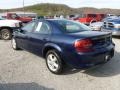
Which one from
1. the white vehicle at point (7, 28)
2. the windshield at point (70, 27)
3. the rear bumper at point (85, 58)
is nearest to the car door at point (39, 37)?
the windshield at point (70, 27)

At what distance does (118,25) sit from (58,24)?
6.76 m

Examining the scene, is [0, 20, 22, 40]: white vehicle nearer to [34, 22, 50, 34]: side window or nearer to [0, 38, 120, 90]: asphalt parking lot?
[0, 38, 120, 90]: asphalt parking lot

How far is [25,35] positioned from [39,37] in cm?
105

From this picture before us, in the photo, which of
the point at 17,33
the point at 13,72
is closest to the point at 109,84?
the point at 13,72

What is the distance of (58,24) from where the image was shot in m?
6.39

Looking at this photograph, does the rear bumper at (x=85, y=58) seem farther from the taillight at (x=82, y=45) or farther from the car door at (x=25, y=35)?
the car door at (x=25, y=35)

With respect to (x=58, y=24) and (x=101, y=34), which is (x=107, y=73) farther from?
(x=58, y=24)

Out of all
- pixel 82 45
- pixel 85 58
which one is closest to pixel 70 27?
pixel 82 45

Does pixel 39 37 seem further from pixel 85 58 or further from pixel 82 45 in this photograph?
pixel 85 58

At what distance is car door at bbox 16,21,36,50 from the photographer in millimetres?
7384

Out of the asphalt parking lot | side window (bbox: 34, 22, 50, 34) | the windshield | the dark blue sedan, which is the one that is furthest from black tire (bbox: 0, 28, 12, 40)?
the windshield

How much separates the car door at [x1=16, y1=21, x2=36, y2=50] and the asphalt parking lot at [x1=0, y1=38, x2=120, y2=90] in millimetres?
678

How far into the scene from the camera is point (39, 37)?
6648 millimetres

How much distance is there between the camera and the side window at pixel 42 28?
6496 millimetres
